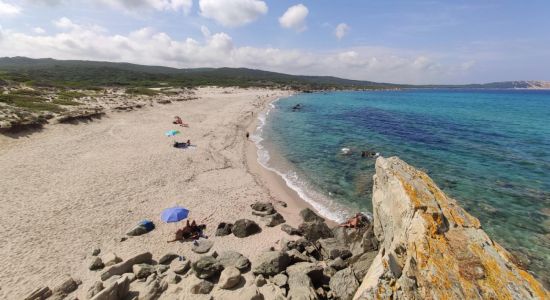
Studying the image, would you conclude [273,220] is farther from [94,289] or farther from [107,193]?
[107,193]

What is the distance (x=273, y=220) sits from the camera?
15.8 meters

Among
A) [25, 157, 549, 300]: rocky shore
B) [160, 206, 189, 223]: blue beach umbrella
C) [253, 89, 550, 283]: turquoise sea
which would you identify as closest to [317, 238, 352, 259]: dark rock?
[25, 157, 549, 300]: rocky shore

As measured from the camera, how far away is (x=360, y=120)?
55969 mm

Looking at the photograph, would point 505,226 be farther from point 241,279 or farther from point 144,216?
point 144,216

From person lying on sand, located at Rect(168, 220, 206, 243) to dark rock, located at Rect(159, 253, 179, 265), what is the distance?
1.50 m

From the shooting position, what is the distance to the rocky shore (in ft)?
20.5

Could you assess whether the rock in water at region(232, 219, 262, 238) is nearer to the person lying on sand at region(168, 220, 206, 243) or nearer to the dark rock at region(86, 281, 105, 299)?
the person lying on sand at region(168, 220, 206, 243)

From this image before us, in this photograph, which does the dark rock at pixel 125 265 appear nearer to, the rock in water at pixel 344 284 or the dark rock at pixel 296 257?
the dark rock at pixel 296 257

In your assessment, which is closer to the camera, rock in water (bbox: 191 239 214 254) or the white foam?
rock in water (bbox: 191 239 214 254)

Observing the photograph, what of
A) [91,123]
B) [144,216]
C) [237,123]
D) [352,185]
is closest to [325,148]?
[352,185]

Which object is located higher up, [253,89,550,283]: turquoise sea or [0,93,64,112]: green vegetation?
[0,93,64,112]: green vegetation

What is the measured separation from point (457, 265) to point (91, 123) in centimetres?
3986

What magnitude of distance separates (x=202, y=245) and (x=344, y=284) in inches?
279

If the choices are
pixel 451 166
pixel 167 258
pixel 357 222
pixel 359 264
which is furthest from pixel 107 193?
pixel 451 166
